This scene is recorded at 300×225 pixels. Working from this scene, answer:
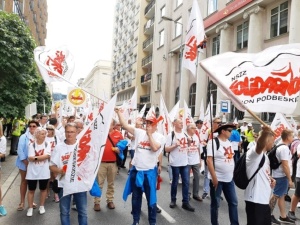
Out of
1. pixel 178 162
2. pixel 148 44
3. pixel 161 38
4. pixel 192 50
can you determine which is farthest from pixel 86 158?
pixel 148 44

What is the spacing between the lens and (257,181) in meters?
3.98

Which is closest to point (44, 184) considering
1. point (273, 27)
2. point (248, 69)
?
point (248, 69)

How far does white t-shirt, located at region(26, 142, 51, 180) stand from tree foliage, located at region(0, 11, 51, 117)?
526 centimetres

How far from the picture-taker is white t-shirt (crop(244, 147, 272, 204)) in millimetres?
3891

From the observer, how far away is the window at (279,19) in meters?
16.8

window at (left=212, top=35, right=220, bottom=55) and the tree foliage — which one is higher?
window at (left=212, top=35, right=220, bottom=55)

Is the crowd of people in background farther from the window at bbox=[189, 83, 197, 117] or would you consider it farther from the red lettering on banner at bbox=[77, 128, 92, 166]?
the window at bbox=[189, 83, 197, 117]

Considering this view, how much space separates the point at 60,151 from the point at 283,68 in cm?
300

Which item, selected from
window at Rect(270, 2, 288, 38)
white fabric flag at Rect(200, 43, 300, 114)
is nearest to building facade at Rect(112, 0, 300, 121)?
window at Rect(270, 2, 288, 38)

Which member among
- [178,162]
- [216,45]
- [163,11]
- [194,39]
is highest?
[163,11]

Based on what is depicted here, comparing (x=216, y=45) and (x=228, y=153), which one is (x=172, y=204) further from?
(x=216, y=45)

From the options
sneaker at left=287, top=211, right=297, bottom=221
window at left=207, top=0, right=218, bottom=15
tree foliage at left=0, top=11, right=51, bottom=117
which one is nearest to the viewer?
sneaker at left=287, top=211, right=297, bottom=221

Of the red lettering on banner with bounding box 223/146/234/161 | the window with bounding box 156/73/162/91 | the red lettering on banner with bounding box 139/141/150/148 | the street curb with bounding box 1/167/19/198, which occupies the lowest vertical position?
the street curb with bounding box 1/167/19/198

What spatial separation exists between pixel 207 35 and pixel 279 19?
819 centimetres
